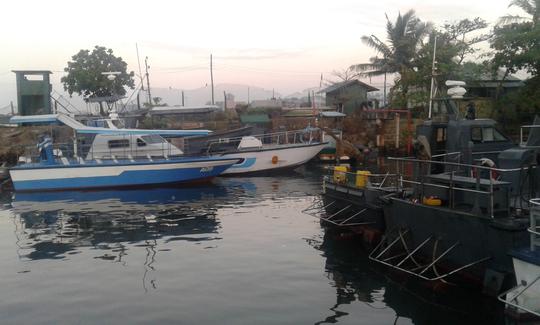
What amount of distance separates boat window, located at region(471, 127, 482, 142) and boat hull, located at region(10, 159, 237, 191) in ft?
51.2

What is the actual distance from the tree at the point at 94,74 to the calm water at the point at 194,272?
2496cm

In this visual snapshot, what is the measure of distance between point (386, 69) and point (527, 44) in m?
12.9

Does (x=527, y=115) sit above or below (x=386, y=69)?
below

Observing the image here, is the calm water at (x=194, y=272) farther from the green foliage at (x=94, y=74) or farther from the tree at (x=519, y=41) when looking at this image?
the green foliage at (x=94, y=74)

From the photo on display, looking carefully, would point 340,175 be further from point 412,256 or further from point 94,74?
point 94,74

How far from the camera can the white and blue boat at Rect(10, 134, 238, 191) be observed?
24156mm

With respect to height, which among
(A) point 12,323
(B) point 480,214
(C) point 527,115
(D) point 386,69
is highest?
(D) point 386,69

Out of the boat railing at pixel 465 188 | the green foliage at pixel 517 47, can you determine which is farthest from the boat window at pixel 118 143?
the green foliage at pixel 517 47

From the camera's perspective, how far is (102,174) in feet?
80.0

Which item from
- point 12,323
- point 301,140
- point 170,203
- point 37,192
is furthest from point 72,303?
point 301,140

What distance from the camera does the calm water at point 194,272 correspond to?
8820mm

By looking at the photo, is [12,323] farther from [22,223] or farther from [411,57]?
[411,57]

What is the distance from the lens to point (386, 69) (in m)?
40.7

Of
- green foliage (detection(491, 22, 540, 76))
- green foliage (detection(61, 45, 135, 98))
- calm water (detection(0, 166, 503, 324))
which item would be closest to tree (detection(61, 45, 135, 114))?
green foliage (detection(61, 45, 135, 98))
